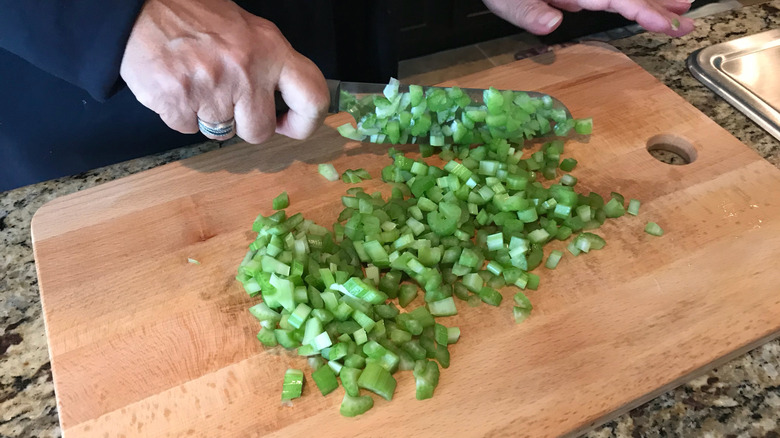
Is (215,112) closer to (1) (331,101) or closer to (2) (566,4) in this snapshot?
(1) (331,101)

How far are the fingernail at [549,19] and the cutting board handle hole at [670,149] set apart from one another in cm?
45

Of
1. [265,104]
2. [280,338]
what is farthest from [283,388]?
[265,104]

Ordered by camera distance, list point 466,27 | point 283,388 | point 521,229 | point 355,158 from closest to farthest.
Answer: point 283,388 < point 521,229 < point 355,158 < point 466,27

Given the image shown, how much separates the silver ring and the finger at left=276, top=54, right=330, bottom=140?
0.43ft

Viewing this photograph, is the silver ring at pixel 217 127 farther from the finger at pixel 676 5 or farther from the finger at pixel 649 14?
the finger at pixel 676 5

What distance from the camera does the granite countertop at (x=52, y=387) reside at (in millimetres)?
1098

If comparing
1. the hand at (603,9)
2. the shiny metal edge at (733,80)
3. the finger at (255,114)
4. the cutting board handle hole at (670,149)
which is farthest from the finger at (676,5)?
the finger at (255,114)

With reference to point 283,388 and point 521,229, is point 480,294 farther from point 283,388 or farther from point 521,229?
point 283,388

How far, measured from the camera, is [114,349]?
1169mm

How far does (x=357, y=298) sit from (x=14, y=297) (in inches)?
30.3

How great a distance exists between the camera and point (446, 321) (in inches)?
48.1

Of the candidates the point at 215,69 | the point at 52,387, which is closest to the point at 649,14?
the point at 215,69

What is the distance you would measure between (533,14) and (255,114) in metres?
0.95

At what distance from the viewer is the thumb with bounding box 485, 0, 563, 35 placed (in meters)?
1.74
